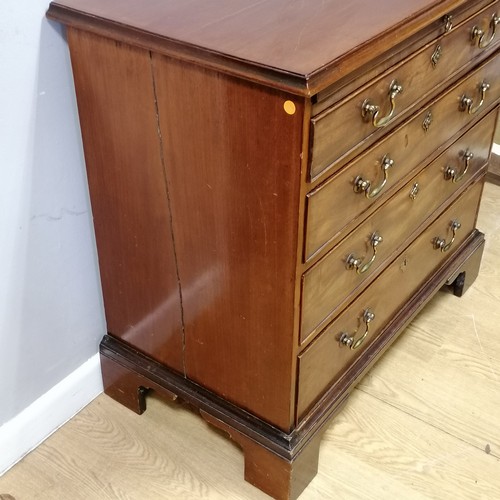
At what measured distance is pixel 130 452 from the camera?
154 cm

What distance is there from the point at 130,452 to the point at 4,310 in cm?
40

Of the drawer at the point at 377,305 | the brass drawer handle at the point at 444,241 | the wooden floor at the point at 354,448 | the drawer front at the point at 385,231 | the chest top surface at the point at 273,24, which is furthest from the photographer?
the brass drawer handle at the point at 444,241

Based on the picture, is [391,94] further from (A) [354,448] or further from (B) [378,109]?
(A) [354,448]

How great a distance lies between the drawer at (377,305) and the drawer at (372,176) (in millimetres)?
212

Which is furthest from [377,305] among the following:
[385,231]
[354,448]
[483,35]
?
[483,35]

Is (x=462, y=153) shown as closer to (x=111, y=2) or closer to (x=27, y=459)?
(x=111, y=2)

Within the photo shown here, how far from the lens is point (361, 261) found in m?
1.35

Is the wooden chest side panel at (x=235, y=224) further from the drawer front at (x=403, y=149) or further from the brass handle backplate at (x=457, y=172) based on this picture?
the brass handle backplate at (x=457, y=172)

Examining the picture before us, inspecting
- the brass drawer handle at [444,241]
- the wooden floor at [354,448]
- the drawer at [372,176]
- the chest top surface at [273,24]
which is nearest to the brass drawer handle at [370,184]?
the drawer at [372,176]

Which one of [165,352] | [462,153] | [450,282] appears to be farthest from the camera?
[450,282]

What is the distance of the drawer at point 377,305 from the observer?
1.37 metres

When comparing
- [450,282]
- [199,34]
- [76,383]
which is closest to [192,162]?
[199,34]

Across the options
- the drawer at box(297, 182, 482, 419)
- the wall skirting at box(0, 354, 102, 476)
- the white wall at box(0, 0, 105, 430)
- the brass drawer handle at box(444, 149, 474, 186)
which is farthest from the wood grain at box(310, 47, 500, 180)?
the wall skirting at box(0, 354, 102, 476)

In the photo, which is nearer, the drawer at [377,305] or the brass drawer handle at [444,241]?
the drawer at [377,305]
